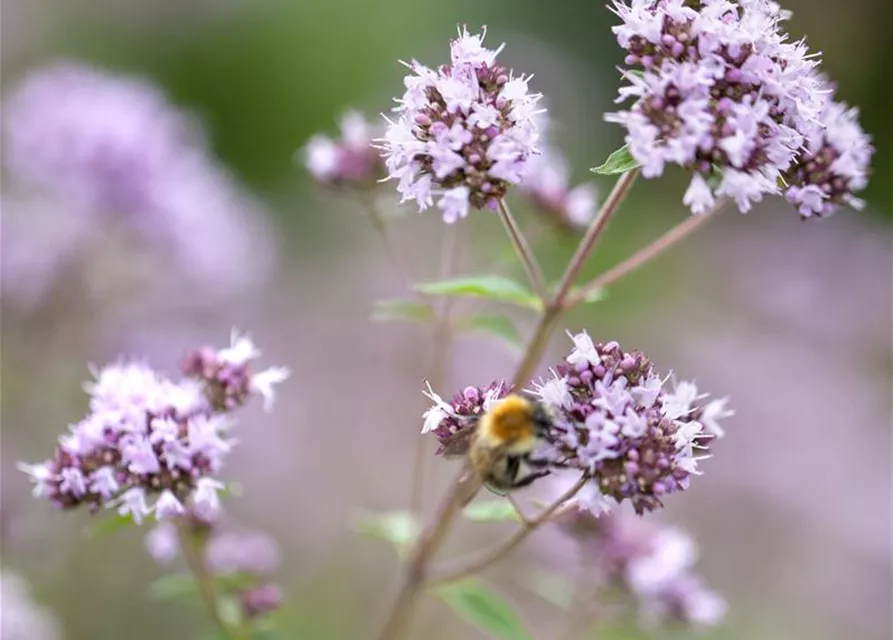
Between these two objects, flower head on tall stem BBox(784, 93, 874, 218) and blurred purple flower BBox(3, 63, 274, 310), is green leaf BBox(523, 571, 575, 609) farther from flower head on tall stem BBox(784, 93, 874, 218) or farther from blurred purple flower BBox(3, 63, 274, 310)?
blurred purple flower BBox(3, 63, 274, 310)

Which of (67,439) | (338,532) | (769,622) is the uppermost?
(769,622)

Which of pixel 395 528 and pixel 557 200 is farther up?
pixel 557 200

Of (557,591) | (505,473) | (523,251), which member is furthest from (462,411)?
(557,591)

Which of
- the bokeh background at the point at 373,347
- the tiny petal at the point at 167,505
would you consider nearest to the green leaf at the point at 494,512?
the tiny petal at the point at 167,505

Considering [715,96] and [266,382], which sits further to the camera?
[266,382]

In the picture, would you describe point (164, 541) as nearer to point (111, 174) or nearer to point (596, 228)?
point (596, 228)

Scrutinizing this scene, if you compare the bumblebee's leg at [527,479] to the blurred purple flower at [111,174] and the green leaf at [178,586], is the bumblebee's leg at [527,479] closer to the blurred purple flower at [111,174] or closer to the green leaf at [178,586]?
the green leaf at [178,586]

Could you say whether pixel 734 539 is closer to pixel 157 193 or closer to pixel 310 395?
pixel 310 395

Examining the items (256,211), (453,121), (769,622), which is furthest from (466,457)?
(256,211)
